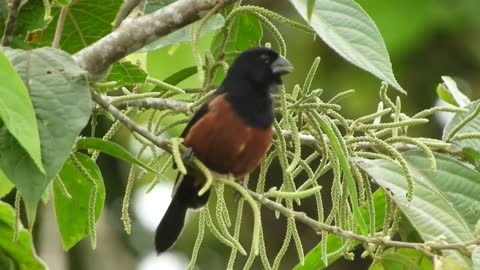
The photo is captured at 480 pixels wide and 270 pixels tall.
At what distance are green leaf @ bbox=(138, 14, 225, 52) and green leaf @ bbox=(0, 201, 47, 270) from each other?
427 millimetres

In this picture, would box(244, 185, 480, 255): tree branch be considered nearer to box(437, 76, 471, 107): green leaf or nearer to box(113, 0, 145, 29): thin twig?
box(113, 0, 145, 29): thin twig

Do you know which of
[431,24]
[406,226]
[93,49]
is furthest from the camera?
[431,24]

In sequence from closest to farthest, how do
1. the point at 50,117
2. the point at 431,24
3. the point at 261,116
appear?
the point at 50,117 < the point at 261,116 < the point at 431,24

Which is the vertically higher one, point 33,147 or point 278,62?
point 33,147

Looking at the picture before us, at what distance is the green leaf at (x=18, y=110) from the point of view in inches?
52.8

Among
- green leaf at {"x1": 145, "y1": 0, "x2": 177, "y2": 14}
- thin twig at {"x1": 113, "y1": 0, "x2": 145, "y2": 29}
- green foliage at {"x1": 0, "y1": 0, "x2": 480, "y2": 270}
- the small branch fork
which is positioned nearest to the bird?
green foliage at {"x1": 0, "y1": 0, "x2": 480, "y2": 270}

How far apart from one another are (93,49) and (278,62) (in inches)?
29.3

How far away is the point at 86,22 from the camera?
2.06 m

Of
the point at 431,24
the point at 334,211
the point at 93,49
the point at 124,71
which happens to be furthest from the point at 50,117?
the point at 431,24

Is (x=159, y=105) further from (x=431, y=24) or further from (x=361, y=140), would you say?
(x=431, y=24)

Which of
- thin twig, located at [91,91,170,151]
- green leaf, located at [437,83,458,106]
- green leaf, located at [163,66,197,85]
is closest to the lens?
thin twig, located at [91,91,170,151]

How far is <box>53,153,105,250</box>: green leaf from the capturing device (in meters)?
1.96

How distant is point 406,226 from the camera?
7.10 ft

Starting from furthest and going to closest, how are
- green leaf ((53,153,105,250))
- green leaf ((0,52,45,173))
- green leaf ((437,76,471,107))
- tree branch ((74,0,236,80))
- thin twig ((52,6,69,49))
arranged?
1. green leaf ((437,76,471,107))
2. green leaf ((53,153,105,250))
3. thin twig ((52,6,69,49))
4. tree branch ((74,0,236,80))
5. green leaf ((0,52,45,173))
